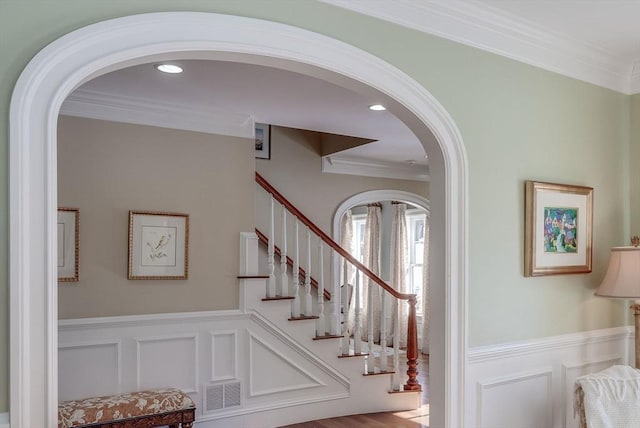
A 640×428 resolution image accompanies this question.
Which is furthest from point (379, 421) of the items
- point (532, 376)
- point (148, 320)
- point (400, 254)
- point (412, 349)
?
point (400, 254)

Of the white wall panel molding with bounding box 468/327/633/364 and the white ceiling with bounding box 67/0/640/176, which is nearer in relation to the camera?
the white ceiling with bounding box 67/0/640/176

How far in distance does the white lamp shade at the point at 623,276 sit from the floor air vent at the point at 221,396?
2707 millimetres

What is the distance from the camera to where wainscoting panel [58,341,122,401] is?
12.0 ft

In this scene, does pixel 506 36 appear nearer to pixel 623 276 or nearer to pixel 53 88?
pixel 623 276

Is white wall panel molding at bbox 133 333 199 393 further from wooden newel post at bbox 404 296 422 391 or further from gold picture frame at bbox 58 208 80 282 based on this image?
wooden newel post at bbox 404 296 422 391

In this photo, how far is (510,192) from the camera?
288 centimetres

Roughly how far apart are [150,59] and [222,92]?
1834 mm

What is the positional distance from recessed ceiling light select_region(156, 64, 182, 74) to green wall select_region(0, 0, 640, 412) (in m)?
1.25

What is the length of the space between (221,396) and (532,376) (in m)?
2.35

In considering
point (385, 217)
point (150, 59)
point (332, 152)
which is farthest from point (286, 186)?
point (150, 59)

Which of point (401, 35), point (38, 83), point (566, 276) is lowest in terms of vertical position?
point (566, 276)

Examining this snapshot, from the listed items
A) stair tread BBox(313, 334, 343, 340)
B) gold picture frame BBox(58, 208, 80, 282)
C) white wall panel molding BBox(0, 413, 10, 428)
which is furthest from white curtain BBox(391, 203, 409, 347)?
white wall panel molding BBox(0, 413, 10, 428)

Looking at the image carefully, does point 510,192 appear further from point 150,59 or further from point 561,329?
point 150,59

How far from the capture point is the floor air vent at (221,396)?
163 inches
